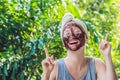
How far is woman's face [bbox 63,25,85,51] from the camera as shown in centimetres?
156

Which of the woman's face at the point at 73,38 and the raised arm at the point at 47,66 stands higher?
Answer: the woman's face at the point at 73,38

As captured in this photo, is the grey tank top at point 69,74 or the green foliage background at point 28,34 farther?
the green foliage background at point 28,34

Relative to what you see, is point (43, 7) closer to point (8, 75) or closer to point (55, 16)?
point (55, 16)

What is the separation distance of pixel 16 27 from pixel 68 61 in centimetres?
66

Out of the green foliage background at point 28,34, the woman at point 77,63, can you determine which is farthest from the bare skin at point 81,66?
the green foliage background at point 28,34

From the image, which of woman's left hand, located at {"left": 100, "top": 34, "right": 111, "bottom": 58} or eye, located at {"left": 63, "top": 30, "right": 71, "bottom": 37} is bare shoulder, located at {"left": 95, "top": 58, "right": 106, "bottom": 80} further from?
eye, located at {"left": 63, "top": 30, "right": 71, "bottom": 37}

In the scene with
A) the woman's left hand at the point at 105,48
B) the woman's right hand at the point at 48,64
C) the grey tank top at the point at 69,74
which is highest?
the woman's left hand at the point at 105,48

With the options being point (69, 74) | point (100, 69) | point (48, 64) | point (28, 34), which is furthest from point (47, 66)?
point (28, 34)

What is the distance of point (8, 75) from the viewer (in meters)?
2.14

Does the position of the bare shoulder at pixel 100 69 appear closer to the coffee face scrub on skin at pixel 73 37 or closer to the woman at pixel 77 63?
the woman at pixel 77 63

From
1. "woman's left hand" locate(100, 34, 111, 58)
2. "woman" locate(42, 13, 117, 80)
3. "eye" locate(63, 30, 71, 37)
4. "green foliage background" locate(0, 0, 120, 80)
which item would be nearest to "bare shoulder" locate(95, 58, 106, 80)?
"woman" locate(42, 13, 117, 80)

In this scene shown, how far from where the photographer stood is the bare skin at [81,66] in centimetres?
153

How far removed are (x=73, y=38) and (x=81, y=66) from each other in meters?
0.15

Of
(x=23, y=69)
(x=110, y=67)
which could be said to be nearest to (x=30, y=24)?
(x=23, y=69)
